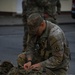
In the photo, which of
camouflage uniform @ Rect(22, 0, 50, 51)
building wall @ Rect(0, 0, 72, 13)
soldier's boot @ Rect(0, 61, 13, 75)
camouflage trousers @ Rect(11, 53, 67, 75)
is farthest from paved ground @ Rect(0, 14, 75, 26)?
camouflage trousers @ Rect(11, 53, 67, 75)

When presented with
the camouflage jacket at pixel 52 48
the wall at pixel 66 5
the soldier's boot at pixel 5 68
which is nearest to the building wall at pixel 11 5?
the wall at pixel 66 5

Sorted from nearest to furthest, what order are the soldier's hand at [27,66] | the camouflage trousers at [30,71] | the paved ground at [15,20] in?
the camouflage trousers at [30,71]
the soldier's hand at [27,66]
the paved ground at [15,20]

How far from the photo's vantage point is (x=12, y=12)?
71.6 feet

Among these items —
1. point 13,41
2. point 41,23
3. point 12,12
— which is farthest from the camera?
point 12,12

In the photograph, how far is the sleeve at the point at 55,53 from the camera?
551 centimetres

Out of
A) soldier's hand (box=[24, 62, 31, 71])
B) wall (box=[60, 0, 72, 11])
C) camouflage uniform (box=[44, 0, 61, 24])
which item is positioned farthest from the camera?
wall (box=[60, 0, 72, 11])

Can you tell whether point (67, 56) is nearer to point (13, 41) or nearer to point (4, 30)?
point (13, 41)

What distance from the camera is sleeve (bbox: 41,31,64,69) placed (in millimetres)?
5511

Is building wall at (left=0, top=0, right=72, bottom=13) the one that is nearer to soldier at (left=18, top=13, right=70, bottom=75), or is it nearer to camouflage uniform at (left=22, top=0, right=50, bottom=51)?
camouflage uniform at (left=22, top=0, right=50, bottom=51)

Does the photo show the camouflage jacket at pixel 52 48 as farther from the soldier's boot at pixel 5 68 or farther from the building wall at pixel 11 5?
the building wall at pixel 11 5

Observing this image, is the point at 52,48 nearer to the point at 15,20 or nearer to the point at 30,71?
the point at 30,71

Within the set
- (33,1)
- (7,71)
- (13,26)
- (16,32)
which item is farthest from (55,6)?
(13,26)

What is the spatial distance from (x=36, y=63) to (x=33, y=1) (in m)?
3.65

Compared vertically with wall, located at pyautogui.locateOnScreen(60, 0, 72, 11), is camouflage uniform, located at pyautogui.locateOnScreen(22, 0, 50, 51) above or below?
above
